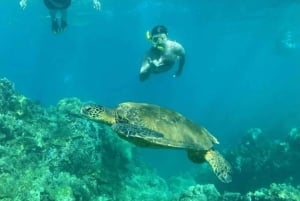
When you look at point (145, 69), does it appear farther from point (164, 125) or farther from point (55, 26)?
point (164, 125)

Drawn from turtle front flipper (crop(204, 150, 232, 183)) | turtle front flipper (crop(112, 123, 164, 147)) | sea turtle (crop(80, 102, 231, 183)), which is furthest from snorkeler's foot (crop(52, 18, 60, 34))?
turtle front flipper (crop(204, 150, 232, 183))

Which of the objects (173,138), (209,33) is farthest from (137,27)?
(173,138)

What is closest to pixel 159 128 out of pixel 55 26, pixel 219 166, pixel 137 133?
pixel 137 133

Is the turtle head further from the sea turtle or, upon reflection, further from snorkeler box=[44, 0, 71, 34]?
snorkeler box=[44, 0, 71, 34]

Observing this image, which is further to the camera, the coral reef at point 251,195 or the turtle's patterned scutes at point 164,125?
the coral reef at point 251,195

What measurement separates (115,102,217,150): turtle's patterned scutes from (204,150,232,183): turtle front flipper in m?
0.16

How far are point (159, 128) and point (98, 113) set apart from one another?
1.01 m

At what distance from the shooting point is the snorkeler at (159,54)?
10.5 metres

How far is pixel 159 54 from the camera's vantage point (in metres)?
10.8

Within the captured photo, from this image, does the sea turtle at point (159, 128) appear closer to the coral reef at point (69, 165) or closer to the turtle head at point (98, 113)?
the turtle head at point (98, 113)

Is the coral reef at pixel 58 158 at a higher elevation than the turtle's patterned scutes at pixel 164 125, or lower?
higher

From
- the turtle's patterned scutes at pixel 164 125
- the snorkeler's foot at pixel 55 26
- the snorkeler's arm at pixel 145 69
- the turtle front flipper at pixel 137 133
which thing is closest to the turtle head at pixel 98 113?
the turtle's patterned scutes at pixel 164 125

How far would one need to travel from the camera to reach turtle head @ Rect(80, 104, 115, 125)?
597 centimetres

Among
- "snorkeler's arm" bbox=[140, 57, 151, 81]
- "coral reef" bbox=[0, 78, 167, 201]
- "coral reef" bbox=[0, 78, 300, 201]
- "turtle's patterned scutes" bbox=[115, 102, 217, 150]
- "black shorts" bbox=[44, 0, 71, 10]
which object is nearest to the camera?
"turtle's patterned scutes" bbox=[115, 102, 217, 150]
